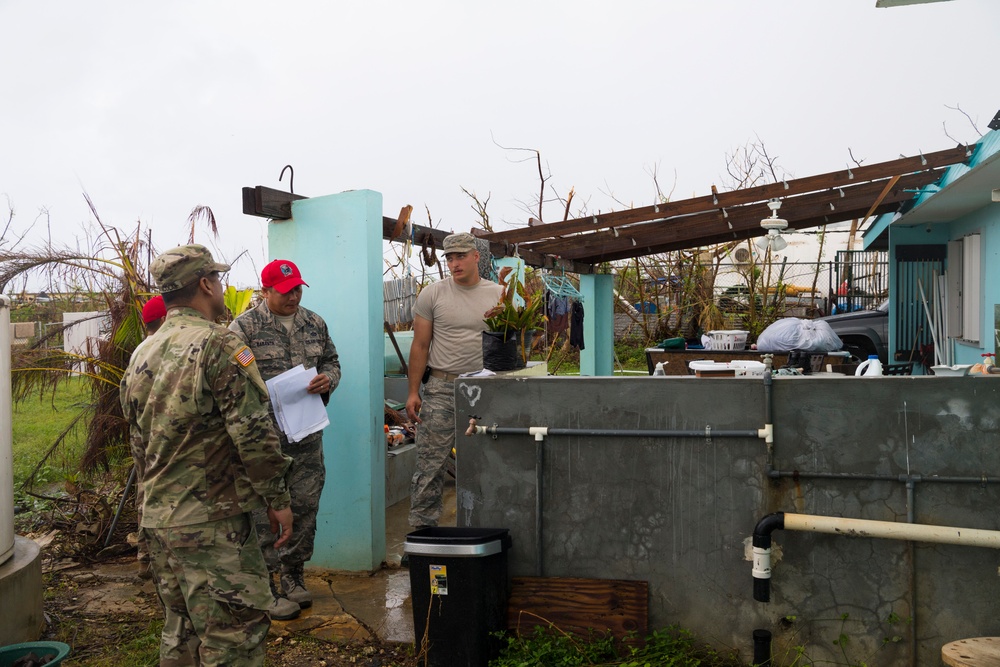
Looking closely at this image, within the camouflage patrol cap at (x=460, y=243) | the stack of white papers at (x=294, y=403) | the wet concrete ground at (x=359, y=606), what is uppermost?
the camouflage patrol cap at (x=460, y=243)

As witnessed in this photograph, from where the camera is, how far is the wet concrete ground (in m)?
4.19

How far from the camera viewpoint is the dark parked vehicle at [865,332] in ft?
38.1

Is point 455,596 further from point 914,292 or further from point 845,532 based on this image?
point 914,292

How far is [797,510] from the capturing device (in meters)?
3.58

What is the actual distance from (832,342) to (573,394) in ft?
17.0

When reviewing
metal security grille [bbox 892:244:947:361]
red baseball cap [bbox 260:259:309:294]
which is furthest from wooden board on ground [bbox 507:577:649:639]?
metal security grille [bbox 892:244:947:361]

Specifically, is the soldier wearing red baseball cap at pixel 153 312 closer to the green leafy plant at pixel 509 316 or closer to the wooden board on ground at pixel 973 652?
the green leafy plant at pixel 509 316

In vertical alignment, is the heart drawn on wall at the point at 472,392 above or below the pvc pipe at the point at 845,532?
above

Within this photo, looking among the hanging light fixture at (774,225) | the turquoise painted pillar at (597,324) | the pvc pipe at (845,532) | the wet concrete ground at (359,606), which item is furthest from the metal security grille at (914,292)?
the wet concrete ground at (359,606)

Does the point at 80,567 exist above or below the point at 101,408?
below

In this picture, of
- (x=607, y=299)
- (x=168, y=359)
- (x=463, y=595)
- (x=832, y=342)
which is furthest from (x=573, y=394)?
(x=607, y=299)

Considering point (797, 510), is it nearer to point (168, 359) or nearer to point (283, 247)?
point (168, 359)

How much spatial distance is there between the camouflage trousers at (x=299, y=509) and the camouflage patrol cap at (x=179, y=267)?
5.12 ft

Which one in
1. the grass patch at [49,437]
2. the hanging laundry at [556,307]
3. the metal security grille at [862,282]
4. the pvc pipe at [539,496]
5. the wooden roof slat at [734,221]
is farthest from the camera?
the metal security grille at [862,282]
